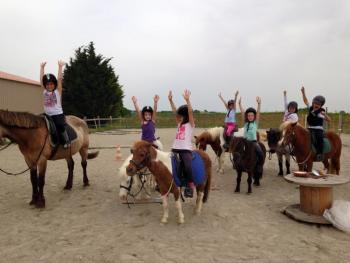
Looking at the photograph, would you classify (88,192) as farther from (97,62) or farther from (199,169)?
(97,62)

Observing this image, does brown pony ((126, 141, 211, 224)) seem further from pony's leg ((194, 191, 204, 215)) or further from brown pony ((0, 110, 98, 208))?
brown pony ((0, 110, 98, 208))

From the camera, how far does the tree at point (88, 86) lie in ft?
100

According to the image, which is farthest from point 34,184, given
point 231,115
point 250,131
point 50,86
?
point 231,115

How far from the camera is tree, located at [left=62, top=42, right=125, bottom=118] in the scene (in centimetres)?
3054

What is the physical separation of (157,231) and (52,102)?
135 inches

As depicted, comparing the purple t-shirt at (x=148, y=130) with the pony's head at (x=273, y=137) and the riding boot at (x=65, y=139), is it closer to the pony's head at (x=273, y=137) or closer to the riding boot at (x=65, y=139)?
the riding boot at (x=65, y=139)

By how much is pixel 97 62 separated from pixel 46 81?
88.7 feet

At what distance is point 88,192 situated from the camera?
7102 mm

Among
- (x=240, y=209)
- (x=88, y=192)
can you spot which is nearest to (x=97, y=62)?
(x=88, y=192)

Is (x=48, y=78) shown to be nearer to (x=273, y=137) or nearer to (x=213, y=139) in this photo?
(x=213, y=139)

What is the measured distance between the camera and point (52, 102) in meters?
6.16

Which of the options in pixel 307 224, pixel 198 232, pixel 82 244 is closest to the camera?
pixel 82 244

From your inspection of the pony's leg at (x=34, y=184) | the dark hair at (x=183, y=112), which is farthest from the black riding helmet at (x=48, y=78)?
the dark hair at (x=183, y=112)

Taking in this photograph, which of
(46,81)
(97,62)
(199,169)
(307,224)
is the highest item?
(97,62)
